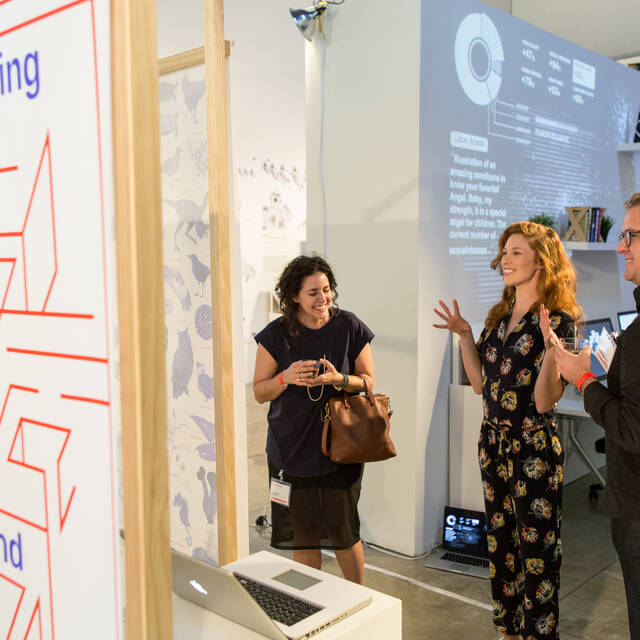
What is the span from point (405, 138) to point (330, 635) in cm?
278

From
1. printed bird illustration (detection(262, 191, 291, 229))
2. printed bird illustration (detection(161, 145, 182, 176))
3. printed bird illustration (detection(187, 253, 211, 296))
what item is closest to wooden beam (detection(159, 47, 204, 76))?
printed bird illustration (detection(161, 145, 182, 176))

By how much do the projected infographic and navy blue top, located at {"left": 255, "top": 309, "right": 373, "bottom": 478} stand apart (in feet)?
3.87

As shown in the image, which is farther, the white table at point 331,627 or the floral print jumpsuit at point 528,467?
the floral print jumpsuit at point 528,467

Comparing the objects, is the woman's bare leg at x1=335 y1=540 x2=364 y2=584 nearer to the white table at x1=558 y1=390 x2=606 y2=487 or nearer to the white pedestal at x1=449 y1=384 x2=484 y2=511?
the white pedestal at x1=449 y1=384 x2=484 y2=511

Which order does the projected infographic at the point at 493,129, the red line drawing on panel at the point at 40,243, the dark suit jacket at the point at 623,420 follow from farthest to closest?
1. the projected infographic at the point at 493,129
2. the dark suit jacket at the point at 623,420
3. the red line drawing on panel at the point at 40,243

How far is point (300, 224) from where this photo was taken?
8859mm

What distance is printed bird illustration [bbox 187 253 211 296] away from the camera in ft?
7.25

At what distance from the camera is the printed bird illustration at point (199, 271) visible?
2211mm

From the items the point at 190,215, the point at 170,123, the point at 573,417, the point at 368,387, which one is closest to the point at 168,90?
the point at 170,123

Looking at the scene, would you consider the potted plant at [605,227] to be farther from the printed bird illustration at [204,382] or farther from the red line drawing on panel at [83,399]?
the red line drawing on panel at [83,399]

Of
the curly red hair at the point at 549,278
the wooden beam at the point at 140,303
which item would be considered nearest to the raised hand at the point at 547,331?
the curly red hair at the point at 549,278

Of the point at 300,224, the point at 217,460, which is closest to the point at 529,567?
the point at 217,460

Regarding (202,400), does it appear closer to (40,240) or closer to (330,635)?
(330,635)

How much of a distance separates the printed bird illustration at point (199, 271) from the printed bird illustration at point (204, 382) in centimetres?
26
